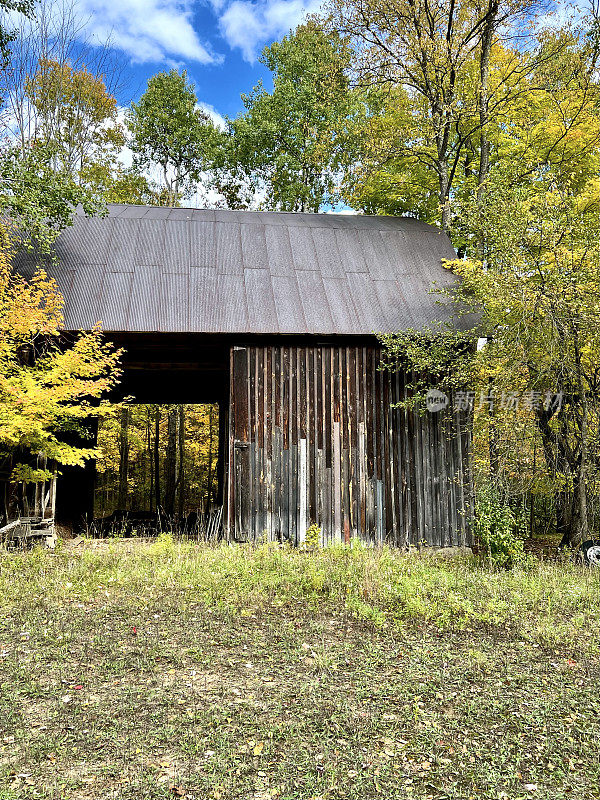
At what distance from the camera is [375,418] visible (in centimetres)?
1098

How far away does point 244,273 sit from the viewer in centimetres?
1147

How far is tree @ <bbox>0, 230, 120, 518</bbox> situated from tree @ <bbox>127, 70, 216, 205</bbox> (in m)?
17.7

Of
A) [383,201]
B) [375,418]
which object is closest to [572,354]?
[375,418]

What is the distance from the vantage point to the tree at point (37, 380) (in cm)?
878

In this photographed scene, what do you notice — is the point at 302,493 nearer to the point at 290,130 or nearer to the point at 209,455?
the point at 209,455

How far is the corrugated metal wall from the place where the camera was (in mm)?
Answer: 10484

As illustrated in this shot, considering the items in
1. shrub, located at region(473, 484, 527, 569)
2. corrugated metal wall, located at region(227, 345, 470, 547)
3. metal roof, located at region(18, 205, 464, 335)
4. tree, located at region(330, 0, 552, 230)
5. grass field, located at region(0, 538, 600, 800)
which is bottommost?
grass field, located at region(0, 538, 600, 800)

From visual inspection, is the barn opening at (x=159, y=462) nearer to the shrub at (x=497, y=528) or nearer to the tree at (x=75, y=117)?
the tree at (x=75, y=117)

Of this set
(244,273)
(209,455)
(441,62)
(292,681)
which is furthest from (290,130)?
(292,681)

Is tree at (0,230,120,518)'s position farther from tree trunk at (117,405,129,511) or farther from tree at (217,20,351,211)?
tree at (217,20,351,211)

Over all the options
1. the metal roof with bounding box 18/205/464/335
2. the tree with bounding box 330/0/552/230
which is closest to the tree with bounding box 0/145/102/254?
the metal roof with bounding box 18/205/464/335

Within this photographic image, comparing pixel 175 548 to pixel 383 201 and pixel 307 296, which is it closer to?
pixel 307 296

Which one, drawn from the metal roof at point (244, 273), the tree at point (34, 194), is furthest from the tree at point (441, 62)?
the tree at point (34, 194)

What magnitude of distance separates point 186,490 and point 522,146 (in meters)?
17.3
